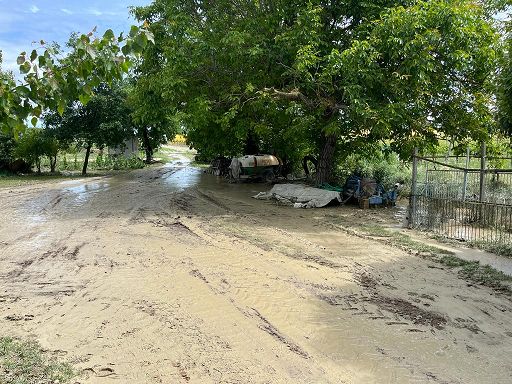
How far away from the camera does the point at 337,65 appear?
12.7 m

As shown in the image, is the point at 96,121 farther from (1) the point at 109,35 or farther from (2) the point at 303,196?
(1) the point at 109,35

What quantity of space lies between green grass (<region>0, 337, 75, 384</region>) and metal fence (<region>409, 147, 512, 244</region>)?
27.0 ft

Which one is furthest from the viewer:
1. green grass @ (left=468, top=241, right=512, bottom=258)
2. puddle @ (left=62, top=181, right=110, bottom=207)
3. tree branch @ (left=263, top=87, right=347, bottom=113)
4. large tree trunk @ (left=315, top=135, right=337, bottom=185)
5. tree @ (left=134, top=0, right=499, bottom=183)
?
large tree trunk @ (left=315, top=135, right=337, bottom=185)

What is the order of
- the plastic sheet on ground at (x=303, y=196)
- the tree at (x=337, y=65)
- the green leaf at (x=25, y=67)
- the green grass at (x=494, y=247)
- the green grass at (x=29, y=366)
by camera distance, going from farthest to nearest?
the plastic sheet on ground at (x=303, y=196) → the tree at (x=337, y=65) → the green grass at (x=494, y=247) → the green grass at (x=29, y=366) → the green leaf at (x=25, y=67)

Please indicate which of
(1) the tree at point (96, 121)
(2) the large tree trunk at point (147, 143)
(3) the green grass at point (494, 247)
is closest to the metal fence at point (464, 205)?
(3) the green grass at point (494, 247)

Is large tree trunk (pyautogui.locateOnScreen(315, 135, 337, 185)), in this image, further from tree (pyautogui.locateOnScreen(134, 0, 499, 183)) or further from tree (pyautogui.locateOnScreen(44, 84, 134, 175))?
tree (pyautogui.locateOnScreen(44, 84, 134, 175))

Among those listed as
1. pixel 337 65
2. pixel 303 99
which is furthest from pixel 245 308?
pixel 303 99

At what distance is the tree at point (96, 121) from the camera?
26.2 m

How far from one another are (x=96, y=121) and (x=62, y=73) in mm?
26068

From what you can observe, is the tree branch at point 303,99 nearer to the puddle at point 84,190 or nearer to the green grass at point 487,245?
the green grass at point 487,245

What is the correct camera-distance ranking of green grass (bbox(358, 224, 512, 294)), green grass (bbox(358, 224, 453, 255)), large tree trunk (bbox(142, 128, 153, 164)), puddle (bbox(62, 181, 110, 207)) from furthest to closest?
large tree trunk (bbox(142, 128, 153, 164))
puddle (bbox(62, 181, 110, 207))
green grass (bbox(358, 224, 453, 255))
green grass (bbox(358, 224, 512, 294))

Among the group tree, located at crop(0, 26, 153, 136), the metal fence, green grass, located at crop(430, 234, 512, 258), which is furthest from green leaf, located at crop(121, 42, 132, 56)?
green grass, located at crop(430, 234, 512, 258)

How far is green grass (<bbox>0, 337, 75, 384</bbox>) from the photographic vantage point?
12.6 ft

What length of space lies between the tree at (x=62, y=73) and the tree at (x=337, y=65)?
10.5m
